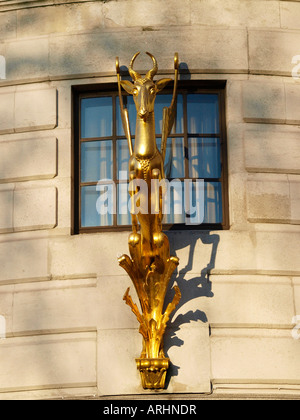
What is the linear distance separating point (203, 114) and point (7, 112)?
2877 millimetres

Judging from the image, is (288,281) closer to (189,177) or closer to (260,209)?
(260,209)

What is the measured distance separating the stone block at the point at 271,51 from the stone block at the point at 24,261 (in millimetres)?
4035

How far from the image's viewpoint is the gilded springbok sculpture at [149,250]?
15.4 m

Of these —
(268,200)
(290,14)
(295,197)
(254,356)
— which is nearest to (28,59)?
(290,14)

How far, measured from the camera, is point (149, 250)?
1569 centimetres

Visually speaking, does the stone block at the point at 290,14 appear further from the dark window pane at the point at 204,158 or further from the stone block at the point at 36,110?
the stone block at the point at 36,110

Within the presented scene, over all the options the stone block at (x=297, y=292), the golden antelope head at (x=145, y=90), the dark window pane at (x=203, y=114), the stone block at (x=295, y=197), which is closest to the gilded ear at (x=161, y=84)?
the golden antelope head at (x=145, y=90)

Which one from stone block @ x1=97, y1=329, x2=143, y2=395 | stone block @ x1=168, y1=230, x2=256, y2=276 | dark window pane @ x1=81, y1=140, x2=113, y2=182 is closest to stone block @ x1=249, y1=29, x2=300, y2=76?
dark window pane @ x1=81, y1=140, x2=113, y2=182

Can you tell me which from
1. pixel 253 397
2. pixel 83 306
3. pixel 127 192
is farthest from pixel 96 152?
pixel 253 397

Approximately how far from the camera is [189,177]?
664 inches

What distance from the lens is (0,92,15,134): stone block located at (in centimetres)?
1714

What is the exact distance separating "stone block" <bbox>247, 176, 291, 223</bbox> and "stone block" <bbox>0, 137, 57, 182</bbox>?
2.84m

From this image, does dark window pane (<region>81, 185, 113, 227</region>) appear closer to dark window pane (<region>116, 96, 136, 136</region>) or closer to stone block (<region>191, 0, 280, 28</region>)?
dark window pane (<region>116, 96, 136, 136</region>)

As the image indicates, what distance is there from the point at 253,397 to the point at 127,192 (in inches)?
138
